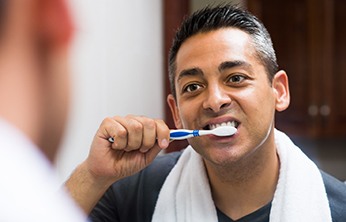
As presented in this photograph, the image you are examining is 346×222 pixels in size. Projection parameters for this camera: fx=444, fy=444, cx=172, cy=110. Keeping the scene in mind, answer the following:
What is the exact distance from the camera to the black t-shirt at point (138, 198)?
859 millimetres

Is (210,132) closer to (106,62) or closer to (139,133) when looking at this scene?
(139,133)

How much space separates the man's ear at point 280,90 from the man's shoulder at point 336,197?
0.53 feet

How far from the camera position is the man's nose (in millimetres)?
781

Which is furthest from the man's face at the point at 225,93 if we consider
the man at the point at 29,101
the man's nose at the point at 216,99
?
the man at the point at 29,101

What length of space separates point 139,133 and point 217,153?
15 cm

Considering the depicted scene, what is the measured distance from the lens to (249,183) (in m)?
0.88

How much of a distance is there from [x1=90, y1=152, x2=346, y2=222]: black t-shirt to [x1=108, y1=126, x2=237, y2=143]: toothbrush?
177 mm

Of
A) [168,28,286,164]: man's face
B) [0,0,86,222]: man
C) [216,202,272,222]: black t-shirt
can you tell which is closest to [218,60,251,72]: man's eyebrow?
[168,28,286,164]: man's face

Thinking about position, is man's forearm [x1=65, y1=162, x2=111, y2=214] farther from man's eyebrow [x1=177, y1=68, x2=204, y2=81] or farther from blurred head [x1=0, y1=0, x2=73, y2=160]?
blurred head [x1=0, y1=0, x2=73, y2=160]

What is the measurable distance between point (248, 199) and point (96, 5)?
2.06 ft

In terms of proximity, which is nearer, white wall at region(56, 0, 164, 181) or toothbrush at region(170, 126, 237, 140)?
white wall at region(56, 0, 164, 181)

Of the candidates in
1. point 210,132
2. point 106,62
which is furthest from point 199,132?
point 106,62

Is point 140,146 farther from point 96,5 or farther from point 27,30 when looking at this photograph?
point 27,30

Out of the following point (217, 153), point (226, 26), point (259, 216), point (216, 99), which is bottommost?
point (259, 216)
